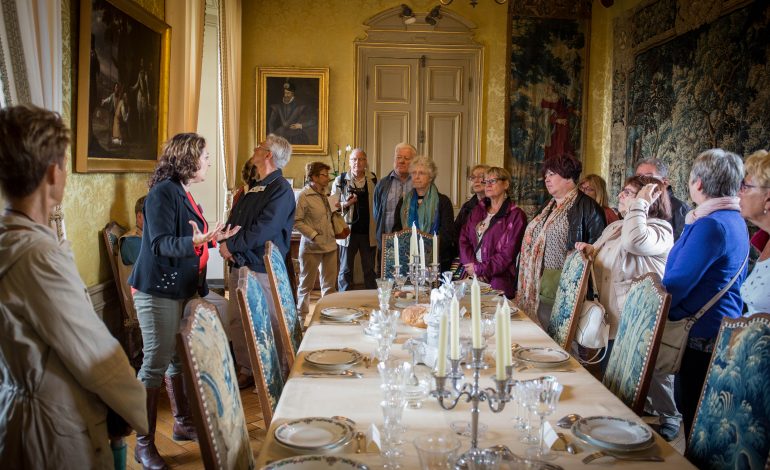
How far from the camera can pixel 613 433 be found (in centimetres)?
168

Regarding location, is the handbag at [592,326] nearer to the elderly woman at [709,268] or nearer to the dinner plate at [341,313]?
the elderly woman at [709,268]

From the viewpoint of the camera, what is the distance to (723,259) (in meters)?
2.63

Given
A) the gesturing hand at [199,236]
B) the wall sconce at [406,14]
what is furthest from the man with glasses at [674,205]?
the wall sconce at [406,14]

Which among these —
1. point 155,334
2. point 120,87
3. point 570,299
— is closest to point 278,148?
point 120,87

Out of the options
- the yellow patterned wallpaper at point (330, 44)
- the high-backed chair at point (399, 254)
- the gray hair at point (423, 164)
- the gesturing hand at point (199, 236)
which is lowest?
the high-backed chair at point (399, 254)

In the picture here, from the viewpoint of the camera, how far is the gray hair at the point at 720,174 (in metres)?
2.67

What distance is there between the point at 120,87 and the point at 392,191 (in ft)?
7.85

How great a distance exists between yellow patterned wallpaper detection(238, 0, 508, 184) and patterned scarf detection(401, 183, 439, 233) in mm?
2759

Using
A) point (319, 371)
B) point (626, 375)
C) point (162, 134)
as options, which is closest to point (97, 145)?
point (162, 134)

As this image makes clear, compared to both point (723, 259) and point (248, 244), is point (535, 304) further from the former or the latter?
point (248, 244)

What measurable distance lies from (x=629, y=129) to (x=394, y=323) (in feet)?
18.6

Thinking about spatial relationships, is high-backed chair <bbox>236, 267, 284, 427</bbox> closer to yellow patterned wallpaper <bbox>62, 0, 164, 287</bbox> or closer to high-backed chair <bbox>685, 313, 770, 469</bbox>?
high-backed chair <bbox>685, 313, 770, 469</bbox>

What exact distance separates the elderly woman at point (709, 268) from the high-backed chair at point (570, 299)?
1.32 ft

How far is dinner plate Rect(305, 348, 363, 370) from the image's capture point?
2215mm
